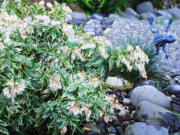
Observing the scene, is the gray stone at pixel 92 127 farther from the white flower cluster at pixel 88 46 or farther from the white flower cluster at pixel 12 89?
the white flower cluster at pixel 12 89

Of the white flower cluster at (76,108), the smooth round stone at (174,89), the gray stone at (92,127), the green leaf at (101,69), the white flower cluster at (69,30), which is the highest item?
the white flower cluster at (69,30)

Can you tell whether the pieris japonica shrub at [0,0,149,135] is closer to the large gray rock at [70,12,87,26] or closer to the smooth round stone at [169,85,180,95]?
the smooth round stone at [169,85,180,95]

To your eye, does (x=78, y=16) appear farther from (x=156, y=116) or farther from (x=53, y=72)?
(x=53, y=72)

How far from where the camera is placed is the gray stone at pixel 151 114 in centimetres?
259

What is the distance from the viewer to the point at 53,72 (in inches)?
82.0

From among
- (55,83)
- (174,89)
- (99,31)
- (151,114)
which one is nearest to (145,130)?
(151,114)

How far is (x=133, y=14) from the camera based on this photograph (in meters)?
7.58

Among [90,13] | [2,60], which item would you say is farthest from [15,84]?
[90,13]

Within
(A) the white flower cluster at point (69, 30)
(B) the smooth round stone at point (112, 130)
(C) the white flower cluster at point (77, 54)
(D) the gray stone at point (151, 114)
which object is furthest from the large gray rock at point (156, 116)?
(A) the white flower cluster at point (69, 30)

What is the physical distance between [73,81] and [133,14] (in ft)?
19.5

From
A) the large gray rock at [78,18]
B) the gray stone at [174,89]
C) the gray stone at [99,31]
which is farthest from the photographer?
the large gray rock at [78,18]

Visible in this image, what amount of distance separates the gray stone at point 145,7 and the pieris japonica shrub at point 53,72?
21.4 ft

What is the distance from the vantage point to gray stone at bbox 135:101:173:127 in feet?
8.50

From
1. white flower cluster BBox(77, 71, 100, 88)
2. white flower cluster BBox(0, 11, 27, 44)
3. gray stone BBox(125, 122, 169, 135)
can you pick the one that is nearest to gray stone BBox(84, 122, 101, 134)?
gray stone BBox(125, 122, 169, 135)
